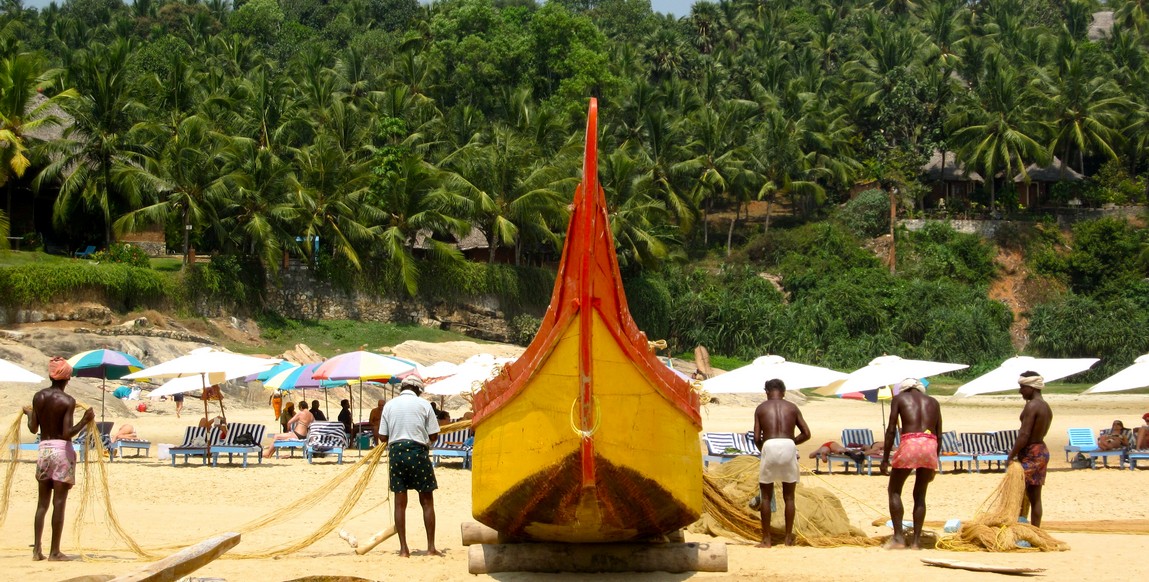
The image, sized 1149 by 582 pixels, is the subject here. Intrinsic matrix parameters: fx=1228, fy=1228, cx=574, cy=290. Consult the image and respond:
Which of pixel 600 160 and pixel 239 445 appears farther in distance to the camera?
pixel 600 160

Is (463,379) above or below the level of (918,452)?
above

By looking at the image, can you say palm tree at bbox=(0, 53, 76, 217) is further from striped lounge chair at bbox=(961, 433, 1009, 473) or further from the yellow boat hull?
the yellow boat hull

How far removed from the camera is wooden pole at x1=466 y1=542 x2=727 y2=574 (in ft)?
28.1

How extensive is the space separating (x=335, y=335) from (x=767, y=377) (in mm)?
20977

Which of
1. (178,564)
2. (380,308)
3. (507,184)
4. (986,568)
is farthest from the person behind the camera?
(507,184)

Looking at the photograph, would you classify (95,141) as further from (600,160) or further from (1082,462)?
(1082,462)

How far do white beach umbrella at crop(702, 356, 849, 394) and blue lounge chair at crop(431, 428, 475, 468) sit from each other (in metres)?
3.55

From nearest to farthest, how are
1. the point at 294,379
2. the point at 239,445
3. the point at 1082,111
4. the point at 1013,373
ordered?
the point at 239,445 → the point at 1013,373 → the point at 294,379 → the point at 1082,111

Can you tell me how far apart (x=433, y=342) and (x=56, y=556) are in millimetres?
28241

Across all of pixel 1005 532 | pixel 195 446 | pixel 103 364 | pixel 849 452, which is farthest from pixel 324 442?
pixel 1005 532

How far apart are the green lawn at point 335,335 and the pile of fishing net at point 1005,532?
26.5 m

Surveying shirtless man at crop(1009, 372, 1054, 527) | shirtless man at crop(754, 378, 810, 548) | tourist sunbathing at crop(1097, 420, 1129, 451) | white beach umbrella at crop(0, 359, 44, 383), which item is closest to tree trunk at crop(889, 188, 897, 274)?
tourist sunbathing at crop(1097, 420, 1129, 451)

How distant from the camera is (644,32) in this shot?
7338 centimetres

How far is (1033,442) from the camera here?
995cm
